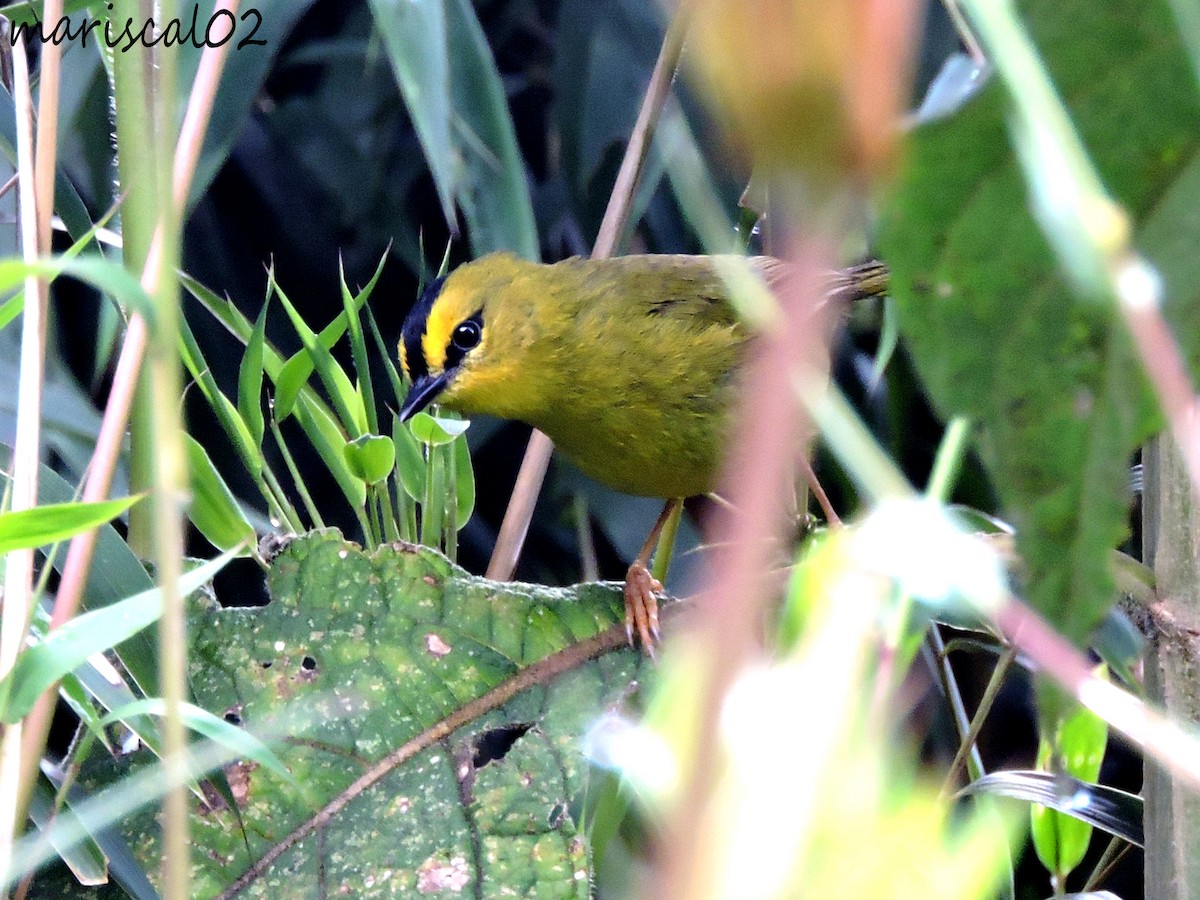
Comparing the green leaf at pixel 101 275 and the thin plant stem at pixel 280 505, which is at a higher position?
the green leaf at pixel 101 275

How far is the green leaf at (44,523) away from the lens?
608 mm

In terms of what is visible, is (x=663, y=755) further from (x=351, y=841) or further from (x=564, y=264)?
(x=564, y=264)

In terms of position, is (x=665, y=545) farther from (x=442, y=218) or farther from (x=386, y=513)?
(x=442, y=218)

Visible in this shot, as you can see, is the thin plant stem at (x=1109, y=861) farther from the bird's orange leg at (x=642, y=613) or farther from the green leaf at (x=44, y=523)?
the green leaf at (x=44, y=523)

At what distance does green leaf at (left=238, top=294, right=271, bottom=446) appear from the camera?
96 cm

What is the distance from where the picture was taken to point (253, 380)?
970mm

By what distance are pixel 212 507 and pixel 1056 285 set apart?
2.38 feet

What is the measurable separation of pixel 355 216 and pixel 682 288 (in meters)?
0.59

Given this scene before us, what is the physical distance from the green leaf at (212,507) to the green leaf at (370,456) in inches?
3.9

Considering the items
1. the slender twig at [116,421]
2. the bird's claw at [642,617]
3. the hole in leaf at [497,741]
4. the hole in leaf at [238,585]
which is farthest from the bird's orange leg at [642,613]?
the hole in leaf at [238,585]

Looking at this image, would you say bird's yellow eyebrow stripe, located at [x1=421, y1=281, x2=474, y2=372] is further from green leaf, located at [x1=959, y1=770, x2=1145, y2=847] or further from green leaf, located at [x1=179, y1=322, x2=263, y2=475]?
green leaf, located at [x1=959, y1=770, x2=1145, y2=847]

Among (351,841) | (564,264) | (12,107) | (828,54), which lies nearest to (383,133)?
(564,264)

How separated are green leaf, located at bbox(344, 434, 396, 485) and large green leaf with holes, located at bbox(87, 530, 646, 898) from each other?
0.07m

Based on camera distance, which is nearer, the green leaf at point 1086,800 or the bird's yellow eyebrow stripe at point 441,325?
the green leaf at point 1086,800
